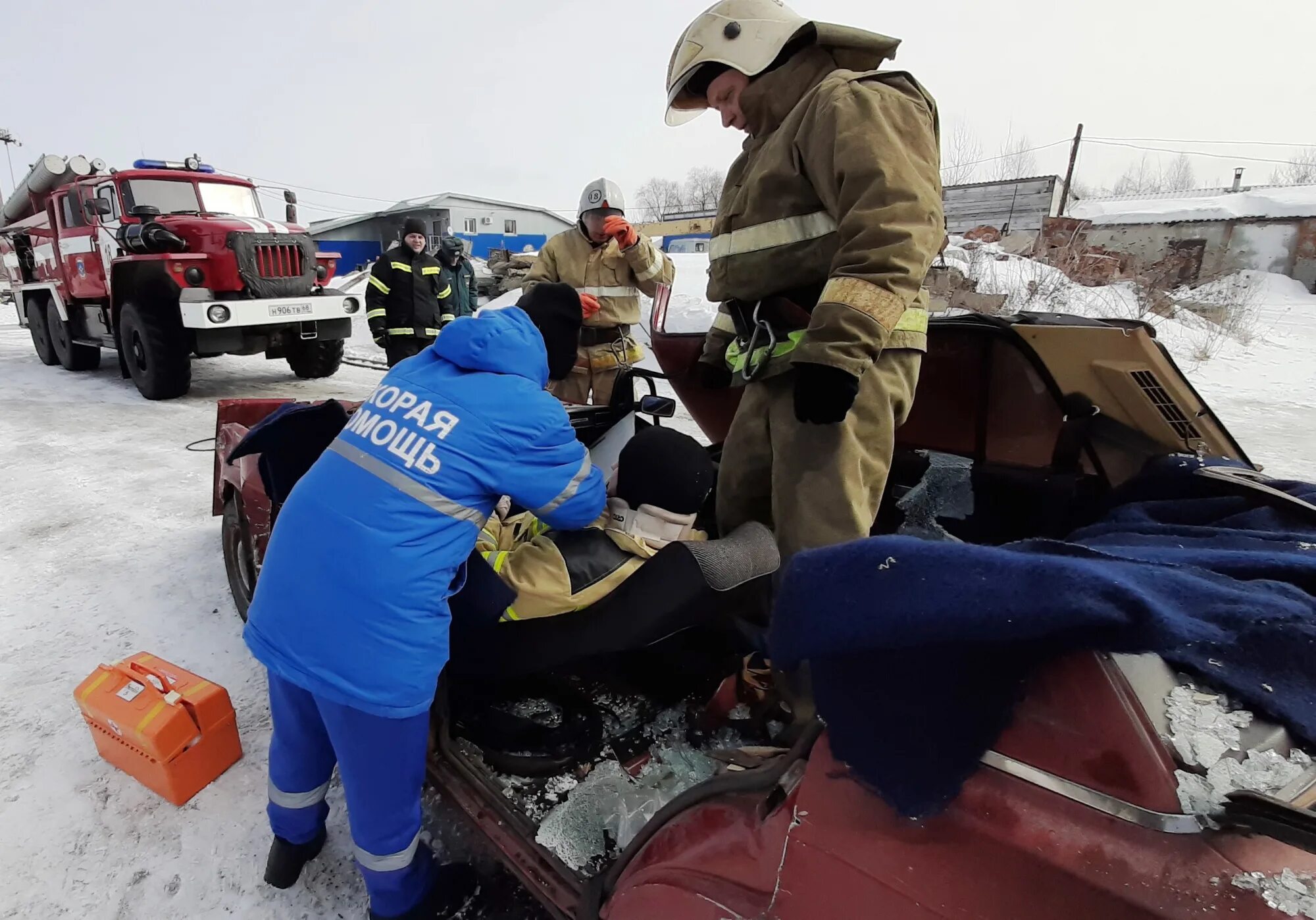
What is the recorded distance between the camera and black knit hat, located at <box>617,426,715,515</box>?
5.64ft

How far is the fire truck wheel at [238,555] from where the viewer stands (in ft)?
9.20

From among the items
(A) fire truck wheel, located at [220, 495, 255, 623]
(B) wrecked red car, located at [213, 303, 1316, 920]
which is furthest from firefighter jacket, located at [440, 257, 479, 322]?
(B) wrecked red car, located at [213, 303, 1316, 920]

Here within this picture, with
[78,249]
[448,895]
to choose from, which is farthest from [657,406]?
[78,249]

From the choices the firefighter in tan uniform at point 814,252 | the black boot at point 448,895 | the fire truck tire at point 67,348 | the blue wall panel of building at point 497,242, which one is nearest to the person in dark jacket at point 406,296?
the firefighter in tan uniform at point 814,252

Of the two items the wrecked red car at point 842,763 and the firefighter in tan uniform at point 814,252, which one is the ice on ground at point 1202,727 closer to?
the wrecked red car at point 842,763

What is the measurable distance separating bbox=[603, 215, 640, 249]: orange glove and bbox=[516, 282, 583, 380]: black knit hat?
7.82 ft

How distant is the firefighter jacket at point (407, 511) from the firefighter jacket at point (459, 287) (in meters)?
5.13

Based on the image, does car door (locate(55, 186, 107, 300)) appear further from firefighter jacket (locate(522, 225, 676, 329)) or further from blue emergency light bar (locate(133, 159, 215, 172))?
firefighter jacket (locate(522, 225, 676, 329))

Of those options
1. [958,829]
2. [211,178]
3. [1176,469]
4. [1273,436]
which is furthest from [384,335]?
[1273,436]

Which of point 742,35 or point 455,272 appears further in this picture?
point 455,272

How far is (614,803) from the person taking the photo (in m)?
1.64

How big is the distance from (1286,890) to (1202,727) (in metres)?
0.14

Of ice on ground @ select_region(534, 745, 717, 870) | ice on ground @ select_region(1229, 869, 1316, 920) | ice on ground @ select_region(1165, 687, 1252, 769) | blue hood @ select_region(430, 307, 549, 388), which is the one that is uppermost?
blue hood @ select_region(430, 307, 549, 388)

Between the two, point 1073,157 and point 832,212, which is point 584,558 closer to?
point 832,212
